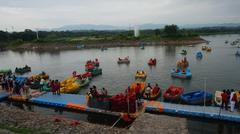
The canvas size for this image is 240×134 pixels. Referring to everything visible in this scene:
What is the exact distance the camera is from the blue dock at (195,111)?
57.7 ft

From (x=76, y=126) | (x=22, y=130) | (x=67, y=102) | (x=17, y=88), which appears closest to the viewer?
(x=22, y=130)

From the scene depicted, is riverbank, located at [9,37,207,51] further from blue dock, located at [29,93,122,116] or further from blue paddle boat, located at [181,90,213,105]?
blue paddle boat, located at [181,90,213,105]

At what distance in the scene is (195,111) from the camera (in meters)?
18.6

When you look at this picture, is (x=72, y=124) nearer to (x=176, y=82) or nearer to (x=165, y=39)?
(x=176, y=82)

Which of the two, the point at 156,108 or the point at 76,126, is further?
the point at 156,108

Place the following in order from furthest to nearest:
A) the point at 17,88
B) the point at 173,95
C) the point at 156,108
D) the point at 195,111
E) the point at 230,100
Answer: the point at 17,88 < the point at 173,95 < the point at 156,108 < the point at 195,111 < the point at 230,100

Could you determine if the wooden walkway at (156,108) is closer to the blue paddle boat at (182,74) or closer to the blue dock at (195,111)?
the blue dock at (195,111)

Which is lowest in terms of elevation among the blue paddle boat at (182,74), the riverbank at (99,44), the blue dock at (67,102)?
the blue dock at (67,102)

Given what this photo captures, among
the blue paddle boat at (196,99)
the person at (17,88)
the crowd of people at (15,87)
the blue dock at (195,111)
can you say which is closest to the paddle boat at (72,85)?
the crowd of people at (15,87)

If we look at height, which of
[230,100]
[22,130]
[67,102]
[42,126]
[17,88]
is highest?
[230,100]

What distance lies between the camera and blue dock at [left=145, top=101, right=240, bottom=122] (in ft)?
57.7

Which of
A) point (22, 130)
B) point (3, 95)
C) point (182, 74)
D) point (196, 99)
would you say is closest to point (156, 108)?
point (196, 99)

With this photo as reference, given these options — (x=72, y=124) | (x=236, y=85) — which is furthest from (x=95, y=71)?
(x=72, y=124)

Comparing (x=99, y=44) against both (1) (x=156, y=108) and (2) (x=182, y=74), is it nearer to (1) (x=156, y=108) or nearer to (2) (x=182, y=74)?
(2) (x=182, y=74)
